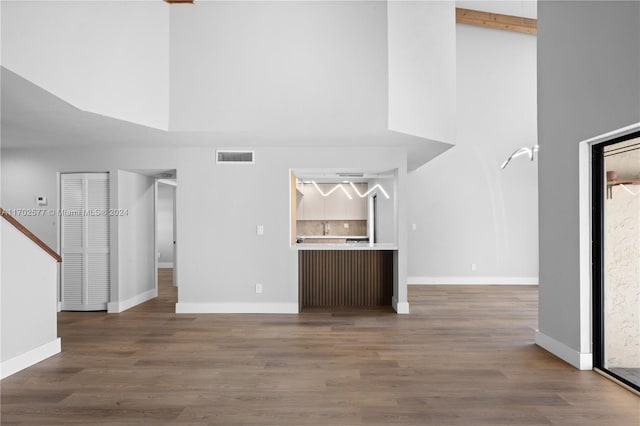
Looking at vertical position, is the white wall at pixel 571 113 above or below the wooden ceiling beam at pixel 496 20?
below

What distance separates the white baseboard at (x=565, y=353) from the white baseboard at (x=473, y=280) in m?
4.29

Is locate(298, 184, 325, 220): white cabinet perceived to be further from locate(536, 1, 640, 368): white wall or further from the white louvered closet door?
locate(536, 1, 640, 368): white wall

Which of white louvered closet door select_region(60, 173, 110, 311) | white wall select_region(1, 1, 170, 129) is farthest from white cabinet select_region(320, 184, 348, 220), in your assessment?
white wall select_region(1, 1, 170, 129)

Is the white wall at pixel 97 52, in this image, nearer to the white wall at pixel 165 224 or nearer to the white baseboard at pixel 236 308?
the white baseboard at pixel 236 308

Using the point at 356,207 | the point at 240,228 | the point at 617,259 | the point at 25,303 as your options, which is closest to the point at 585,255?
the point at 617,259

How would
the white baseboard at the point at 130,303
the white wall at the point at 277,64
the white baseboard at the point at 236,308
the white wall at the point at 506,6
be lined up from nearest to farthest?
1. the white wall at the point at 277,64
2. the white baseboard at the point at 236,308
3. the white baseboard at the point at 130,303
4. the white wall at the point at 506,6

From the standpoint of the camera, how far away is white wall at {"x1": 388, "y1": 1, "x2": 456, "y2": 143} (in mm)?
4906

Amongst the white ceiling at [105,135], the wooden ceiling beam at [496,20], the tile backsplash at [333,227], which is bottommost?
the tile backsplash at [333,227]

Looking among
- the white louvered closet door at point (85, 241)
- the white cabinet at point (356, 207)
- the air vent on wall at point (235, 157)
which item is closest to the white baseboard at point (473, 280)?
the white cabinet at point (356, 207)

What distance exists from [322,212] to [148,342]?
6.56 meters

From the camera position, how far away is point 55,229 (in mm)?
6312

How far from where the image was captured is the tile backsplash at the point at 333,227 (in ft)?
35.5

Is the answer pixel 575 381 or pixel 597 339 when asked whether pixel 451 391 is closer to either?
pixel 575 381

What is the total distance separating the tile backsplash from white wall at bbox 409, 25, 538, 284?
210 centimetres
